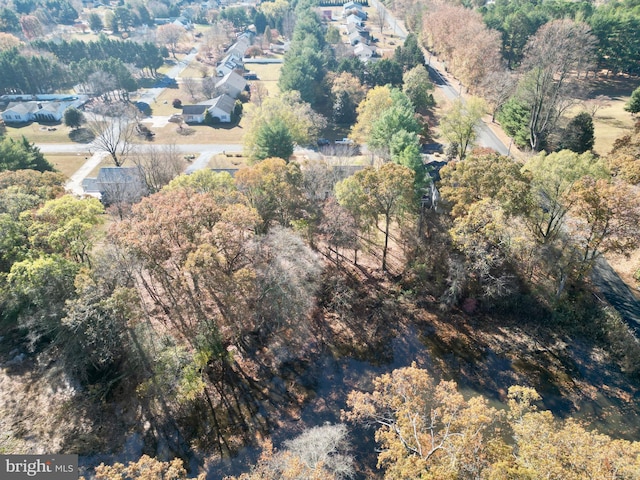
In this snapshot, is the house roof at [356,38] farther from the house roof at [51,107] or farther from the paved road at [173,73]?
the house roof at [51,107]

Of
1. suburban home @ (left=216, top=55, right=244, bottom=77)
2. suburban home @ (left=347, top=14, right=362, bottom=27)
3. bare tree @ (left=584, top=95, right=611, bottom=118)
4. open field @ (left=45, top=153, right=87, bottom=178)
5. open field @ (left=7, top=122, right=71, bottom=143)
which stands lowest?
open field @ (left=45, top=153, right=87, bottom=178)

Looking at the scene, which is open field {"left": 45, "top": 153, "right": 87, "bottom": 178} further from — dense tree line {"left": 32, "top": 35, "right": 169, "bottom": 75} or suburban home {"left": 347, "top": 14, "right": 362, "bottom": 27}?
suburban home {"left": 347, "top": 14, "right": 362, "bottom": 27}

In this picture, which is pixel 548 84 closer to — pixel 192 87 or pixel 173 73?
pixel 192 87

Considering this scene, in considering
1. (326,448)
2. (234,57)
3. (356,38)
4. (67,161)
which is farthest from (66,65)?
(326,448)

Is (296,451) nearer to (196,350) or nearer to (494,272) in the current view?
(196,350)

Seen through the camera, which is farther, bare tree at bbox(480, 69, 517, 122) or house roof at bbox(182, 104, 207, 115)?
house roof at bbox(182, 104, 207, 115)

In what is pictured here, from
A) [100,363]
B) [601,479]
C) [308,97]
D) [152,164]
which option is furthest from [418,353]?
[308,97]

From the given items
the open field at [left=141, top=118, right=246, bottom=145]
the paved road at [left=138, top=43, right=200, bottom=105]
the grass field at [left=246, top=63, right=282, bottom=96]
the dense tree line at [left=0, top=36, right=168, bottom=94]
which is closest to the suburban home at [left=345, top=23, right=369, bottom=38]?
the grass field at [left=246, top=63, right=282, bottom=96]

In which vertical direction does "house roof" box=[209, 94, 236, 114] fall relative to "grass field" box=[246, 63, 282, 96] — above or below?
below
